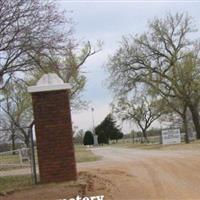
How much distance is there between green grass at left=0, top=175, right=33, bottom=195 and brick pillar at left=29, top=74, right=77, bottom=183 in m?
0.84

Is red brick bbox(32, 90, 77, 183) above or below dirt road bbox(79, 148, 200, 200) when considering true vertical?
above

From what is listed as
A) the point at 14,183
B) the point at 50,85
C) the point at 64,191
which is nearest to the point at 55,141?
the point at 50,85

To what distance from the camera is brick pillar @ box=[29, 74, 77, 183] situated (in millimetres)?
A: 15508

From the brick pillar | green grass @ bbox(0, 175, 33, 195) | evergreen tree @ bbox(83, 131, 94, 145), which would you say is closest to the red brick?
the brick pillar

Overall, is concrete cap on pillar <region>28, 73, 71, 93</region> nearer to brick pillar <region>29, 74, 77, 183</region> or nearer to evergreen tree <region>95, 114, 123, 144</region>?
brick pillar <region>29, 74, 77, 183</region>

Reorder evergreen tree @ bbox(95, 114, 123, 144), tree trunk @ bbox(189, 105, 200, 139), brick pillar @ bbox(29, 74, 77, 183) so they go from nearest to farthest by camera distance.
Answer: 1. brick pillar @ bbox(29, 74, 77, 183)
2. tree trunk @ bbox(189, 105, 200, 139)
3. evergreen tree @ bbox(95, 114, 123, 144)

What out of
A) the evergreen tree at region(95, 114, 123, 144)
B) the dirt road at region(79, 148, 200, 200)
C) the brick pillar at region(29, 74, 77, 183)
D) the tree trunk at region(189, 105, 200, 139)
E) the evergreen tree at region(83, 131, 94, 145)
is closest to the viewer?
the dirt road at region(79, 148, 200, 200)

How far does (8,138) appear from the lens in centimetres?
2562

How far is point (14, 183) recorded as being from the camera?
17.0 metres

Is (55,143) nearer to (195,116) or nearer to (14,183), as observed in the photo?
(14,183)

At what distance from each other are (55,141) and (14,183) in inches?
91.2

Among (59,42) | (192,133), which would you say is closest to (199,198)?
(59,42)

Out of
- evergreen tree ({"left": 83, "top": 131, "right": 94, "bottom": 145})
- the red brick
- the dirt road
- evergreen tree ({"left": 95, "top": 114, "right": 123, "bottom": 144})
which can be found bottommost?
the dirt road

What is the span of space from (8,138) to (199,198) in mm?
14333
